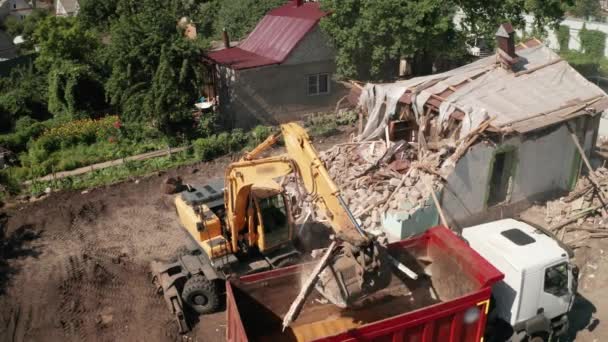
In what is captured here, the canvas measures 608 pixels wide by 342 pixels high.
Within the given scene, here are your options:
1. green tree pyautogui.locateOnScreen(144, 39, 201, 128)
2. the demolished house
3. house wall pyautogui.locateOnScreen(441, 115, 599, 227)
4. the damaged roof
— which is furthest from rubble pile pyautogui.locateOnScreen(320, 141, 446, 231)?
green tree pyautogui.locateOnScreen(144, 39, 201, 128)

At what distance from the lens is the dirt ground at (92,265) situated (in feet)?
38.4

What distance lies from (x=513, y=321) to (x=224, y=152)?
47.0 ft

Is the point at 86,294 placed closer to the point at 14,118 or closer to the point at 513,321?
the point at 513,321

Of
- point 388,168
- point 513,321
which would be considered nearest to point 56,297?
point 388,168

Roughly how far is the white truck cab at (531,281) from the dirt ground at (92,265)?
582 cm

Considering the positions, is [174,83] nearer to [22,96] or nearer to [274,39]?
[274,39]

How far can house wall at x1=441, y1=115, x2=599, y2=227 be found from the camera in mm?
14444

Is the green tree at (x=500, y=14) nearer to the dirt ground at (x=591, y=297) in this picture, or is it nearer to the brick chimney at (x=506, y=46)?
the brick chimney at (x=506, y=46)

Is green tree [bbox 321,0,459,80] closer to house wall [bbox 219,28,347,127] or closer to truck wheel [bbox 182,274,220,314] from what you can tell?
house wall [bbox 219,28,347,127]

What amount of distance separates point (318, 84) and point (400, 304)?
17124 millimetres

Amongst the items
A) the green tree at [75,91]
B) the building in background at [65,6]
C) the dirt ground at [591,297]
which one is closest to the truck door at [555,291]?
the dirt ground at [591,297]

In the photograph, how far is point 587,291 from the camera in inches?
496

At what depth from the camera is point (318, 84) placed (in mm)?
25812

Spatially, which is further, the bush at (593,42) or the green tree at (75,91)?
the bush at (593,42)
